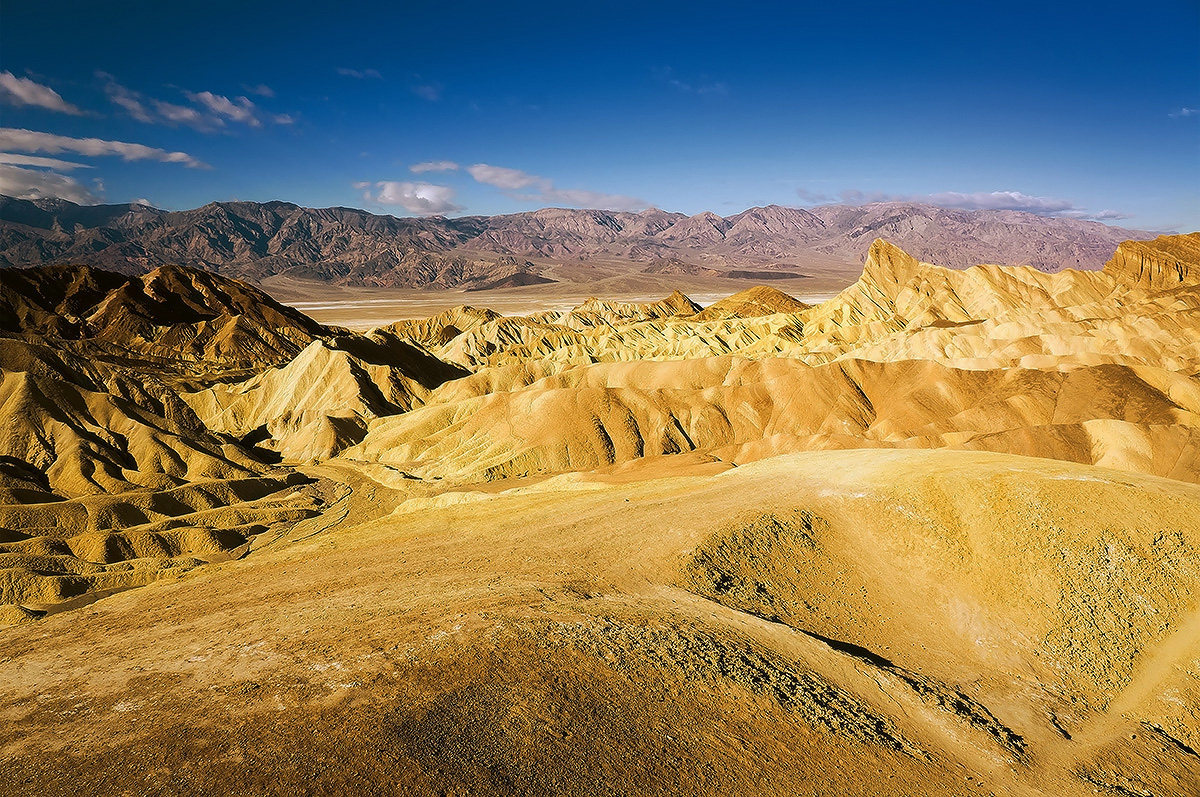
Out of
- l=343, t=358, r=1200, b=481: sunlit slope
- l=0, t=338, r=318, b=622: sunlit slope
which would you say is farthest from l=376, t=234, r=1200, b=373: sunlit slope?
l=0, t=338, r=318, b=622: sunlit slope

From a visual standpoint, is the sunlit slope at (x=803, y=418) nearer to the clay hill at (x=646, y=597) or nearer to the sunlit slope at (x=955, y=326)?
the clay hill at (x=646, y=597)

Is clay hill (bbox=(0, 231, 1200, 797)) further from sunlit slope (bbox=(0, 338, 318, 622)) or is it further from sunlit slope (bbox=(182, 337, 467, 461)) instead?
sunlit slope (bbox=(182, 337, 467, 461))

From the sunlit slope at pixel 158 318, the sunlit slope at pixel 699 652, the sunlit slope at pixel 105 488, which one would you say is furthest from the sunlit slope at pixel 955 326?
the sunlit slope at pixel 105 488

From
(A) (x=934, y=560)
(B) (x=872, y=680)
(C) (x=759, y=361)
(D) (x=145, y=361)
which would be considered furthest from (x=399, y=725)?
(D) (x=145, y=361)

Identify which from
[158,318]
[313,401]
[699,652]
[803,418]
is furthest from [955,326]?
[158,318]

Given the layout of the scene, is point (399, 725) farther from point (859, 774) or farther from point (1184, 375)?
point (1184, 375)

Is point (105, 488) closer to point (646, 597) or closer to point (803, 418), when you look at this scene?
point (646, 597)
